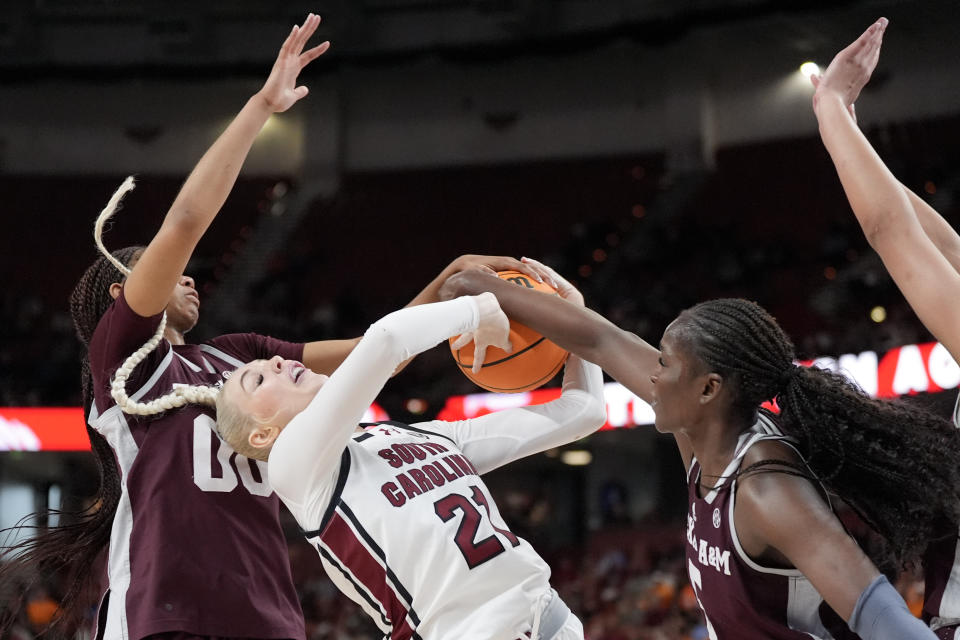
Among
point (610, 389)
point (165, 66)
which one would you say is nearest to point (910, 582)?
point (610, 389)

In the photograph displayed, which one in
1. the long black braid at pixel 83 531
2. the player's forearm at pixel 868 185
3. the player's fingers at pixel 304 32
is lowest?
the long black braid at pixel 83 531

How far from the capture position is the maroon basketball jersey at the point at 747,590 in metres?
2.24

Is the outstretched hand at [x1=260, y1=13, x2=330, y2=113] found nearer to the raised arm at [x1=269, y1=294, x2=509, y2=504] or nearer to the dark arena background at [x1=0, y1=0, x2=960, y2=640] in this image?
the raised arm at [x1=269, y1=294, x2=509, y2=504]

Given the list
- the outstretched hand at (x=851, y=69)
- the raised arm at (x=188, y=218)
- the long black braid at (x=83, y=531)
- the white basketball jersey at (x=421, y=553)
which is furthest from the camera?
the long black braid at (x=83, y=531)

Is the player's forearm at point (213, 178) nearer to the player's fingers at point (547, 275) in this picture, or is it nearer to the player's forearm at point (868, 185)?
the player's fingers at point (547, 275)

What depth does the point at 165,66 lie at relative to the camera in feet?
53.5

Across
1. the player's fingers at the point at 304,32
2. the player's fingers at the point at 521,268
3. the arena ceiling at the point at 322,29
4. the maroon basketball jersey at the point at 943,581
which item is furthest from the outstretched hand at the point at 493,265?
the arena ceiling at the point at 322,29

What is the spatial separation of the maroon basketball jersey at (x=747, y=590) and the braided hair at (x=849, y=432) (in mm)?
100

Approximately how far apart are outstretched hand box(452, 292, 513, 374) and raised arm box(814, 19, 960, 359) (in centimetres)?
90

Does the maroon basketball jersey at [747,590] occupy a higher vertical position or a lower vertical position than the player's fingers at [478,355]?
lower

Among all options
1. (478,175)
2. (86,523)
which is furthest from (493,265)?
(478,175)

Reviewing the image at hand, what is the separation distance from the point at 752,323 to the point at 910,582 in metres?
Result: 6.78

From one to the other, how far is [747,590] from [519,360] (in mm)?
965

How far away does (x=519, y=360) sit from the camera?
297 cm
